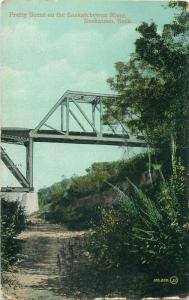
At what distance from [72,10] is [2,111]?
91 cm

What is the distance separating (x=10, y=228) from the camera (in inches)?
168

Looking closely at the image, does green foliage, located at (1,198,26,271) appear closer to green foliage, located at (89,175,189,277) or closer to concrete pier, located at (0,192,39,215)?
concrete pier, located at (0,192,39,215)

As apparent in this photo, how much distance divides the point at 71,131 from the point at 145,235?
100 centimetres

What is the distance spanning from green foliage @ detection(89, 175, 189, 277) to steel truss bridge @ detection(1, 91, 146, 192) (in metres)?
0.44

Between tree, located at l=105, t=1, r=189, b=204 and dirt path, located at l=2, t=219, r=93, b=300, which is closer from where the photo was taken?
dirt path, located at l=2, t=219, r=93, b=300

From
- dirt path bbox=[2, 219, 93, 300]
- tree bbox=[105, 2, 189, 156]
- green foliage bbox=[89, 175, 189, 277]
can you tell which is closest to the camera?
dirt path bbox=[2, 219, 93, 300]

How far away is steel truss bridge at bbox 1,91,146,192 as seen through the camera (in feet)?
14.1

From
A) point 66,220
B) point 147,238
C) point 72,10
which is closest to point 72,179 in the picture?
point 66,220

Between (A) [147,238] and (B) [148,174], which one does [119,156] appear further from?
(A) [147,238]

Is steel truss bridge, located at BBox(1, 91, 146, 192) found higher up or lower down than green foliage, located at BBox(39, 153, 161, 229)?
higher up

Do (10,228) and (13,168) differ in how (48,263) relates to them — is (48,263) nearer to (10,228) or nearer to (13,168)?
(10,228)

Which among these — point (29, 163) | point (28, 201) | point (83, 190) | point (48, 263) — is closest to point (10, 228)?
point (28, 201)

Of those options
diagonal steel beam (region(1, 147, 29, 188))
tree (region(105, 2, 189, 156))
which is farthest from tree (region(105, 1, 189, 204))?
diagonal steel beam (region(1, 147, 29, 188))

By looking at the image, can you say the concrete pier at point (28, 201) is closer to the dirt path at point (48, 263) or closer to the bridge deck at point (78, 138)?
the dirt path at point (48, 263)
